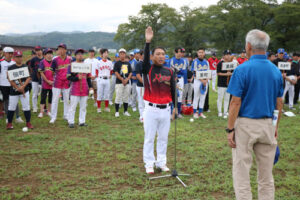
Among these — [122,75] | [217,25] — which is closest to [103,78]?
[122,75]

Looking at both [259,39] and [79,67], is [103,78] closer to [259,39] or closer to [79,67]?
[79,67]

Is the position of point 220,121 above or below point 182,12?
below

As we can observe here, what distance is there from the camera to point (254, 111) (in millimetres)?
3051

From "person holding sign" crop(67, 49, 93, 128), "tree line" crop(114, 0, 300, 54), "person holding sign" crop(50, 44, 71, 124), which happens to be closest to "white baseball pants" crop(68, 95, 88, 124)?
"person holding sign" crop(67, 49, 93, 128)

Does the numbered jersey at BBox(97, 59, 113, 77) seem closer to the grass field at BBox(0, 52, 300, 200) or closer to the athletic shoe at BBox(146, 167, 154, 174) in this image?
the grass field at BBox(0, 52, 300, 200)

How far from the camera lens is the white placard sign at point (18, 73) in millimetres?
7691

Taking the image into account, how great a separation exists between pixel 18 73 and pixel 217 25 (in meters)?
52.9

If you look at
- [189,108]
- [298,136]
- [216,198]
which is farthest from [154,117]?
[189,108]

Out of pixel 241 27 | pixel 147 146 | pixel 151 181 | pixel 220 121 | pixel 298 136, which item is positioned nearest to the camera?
pixel 151 181

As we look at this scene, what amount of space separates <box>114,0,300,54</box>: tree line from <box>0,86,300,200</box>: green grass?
44864 mm

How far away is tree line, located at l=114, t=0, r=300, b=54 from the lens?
46656mm

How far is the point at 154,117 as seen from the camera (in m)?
5.03

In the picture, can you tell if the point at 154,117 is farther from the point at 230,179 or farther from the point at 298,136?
the point at 298,136

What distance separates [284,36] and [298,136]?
149 ft
